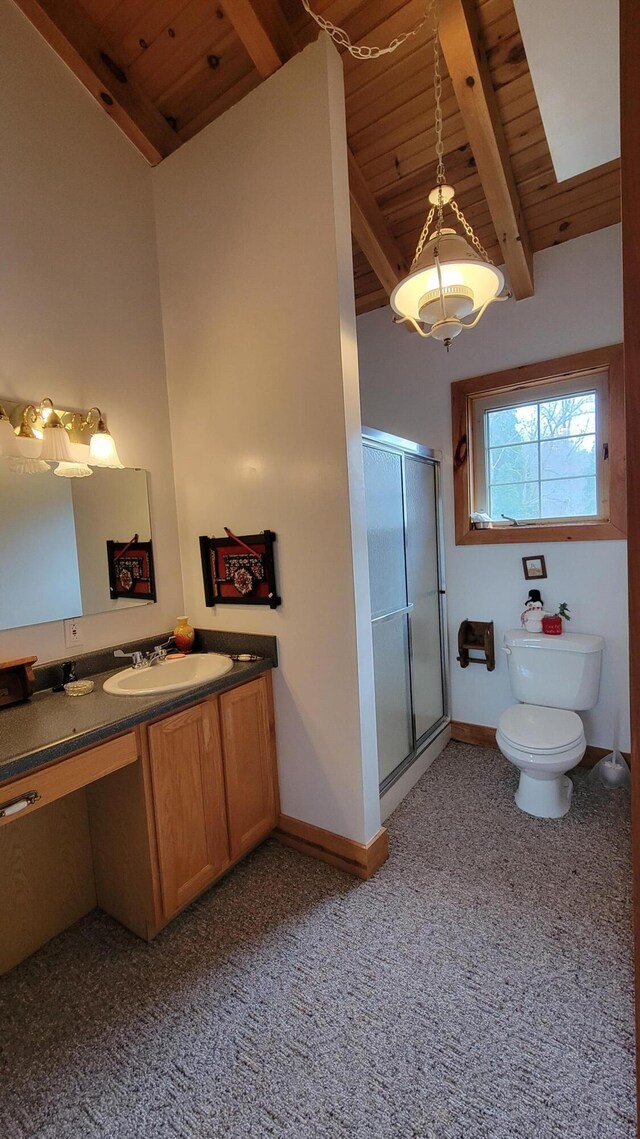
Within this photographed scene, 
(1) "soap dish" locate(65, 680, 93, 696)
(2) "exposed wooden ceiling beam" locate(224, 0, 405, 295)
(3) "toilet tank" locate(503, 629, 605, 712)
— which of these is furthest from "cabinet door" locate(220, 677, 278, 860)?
(2) "exposed wooden ceiling beam" locate(224, 0, 405, 295)

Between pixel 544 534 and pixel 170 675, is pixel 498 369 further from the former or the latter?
pixel 170 675

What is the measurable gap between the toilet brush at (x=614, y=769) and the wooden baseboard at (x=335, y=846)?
125 cm

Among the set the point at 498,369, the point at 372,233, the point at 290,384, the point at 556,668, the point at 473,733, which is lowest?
the point at 473,733

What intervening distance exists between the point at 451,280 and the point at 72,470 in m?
1.52

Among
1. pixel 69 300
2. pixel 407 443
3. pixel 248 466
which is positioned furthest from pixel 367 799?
pixel 69 300

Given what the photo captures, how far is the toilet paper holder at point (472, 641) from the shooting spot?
9.30 ft

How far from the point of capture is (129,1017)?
4.49 feet

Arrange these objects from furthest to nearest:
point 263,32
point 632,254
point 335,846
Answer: point 335,846 → point 263,32 → point 632,254

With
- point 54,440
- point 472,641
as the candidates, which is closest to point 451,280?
point 54,440

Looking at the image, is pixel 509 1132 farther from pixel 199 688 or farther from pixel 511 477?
pixel 511 477

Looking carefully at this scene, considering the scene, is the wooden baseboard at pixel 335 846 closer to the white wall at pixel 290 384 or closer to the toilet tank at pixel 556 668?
the white wall at pixel 290 384

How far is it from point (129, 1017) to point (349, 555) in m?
1.58

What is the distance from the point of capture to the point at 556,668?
2389 mm

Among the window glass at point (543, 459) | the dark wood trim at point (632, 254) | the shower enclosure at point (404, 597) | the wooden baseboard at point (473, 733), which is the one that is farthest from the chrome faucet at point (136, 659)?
the window glass at point (543, 459)
